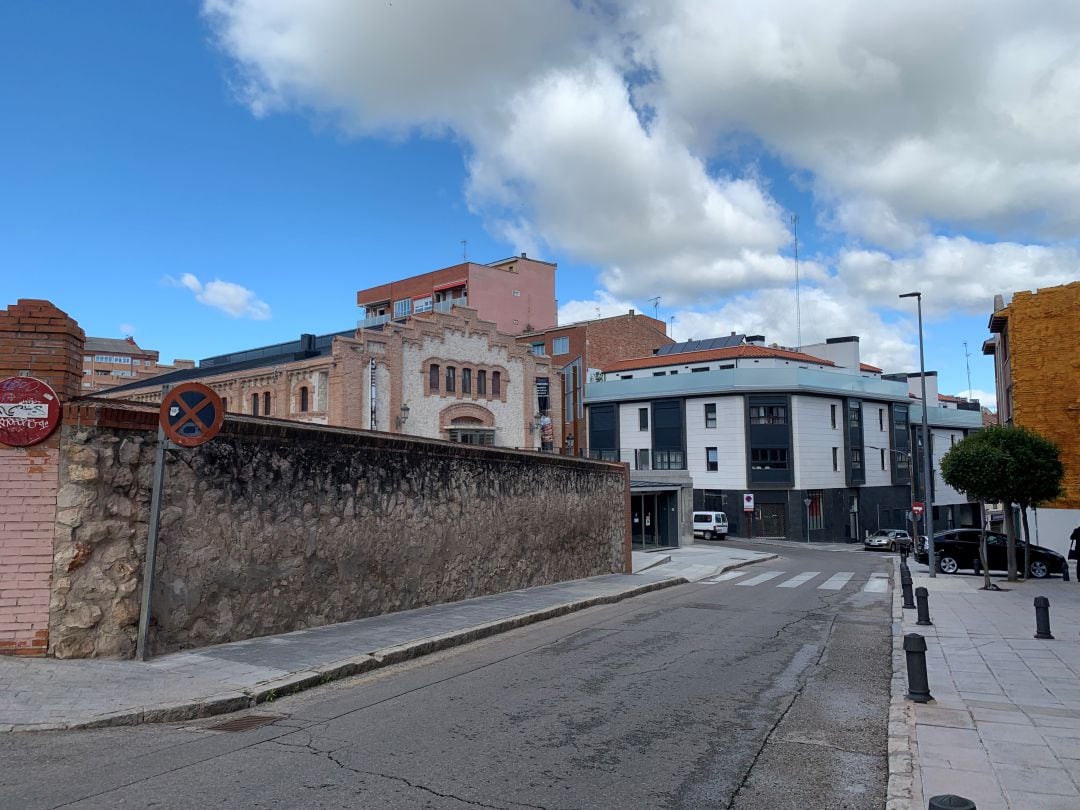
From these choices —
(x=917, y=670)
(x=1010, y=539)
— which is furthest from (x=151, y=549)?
(x=1010, y=539)

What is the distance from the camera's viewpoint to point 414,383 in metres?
39.1

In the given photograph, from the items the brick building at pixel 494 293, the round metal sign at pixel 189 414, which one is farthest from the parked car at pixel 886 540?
the round metal sign at pixel 189 414

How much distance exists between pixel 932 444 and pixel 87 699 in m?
73.0

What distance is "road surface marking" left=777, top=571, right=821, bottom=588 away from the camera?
2258 cm

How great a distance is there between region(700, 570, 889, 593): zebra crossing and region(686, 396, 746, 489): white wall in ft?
87.0

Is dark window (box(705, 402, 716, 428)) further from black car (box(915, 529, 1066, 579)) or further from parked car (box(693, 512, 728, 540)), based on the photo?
black car (box(915, 529, 1066, 579))

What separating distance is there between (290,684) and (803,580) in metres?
19.8

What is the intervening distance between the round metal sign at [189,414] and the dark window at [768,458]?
4948 centimetres

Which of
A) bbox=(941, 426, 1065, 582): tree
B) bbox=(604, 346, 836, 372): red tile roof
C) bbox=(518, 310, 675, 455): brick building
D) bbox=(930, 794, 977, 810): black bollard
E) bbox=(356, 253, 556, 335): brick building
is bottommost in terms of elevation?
bbox=(930, 794, 977, 810): black bollard

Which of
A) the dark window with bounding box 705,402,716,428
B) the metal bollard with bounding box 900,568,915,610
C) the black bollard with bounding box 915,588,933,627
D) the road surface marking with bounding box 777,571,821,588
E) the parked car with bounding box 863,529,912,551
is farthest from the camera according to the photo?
the dark window with bounding box 705,402,716,428

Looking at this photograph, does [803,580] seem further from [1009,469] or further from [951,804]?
[951,804]

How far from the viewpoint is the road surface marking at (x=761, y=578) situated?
76.2ft

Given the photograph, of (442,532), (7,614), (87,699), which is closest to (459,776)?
(87,699)

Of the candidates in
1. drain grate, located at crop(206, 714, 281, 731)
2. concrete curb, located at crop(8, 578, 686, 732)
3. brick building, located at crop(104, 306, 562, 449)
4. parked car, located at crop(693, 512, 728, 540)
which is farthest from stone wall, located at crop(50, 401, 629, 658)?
parked car, located at crop(693, 512, 728, 540)
